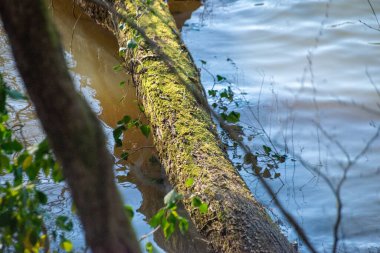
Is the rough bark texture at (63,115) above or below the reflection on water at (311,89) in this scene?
above

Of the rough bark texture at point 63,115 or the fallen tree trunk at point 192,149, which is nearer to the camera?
the rough bark texture at point 63,115

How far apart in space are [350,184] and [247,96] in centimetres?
139

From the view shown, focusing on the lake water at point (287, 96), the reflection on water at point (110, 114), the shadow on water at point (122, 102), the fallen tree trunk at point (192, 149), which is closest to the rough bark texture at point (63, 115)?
the fallen tree trunk at point (192, 149)

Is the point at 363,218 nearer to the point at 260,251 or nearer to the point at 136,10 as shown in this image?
the point at 260,251

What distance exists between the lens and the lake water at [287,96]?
420cm

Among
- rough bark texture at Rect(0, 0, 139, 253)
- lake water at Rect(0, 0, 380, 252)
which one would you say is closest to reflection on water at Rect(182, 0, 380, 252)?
lake water at Rect(0, 0, 380, 252)

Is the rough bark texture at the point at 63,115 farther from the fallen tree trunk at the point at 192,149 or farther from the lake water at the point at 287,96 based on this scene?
the lake water at the point at 287,96

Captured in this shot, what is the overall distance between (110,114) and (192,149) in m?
1.62

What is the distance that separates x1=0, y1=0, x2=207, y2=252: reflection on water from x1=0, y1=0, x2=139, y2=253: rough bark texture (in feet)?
6.71

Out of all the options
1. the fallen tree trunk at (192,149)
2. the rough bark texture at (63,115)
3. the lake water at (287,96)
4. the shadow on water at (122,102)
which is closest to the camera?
the rough bark texture at (63,115)

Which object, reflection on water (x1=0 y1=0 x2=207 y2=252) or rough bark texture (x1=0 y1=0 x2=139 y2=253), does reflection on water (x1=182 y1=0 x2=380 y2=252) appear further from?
rough bark texture (x1=0 y1=0 x2=139 y2=253)

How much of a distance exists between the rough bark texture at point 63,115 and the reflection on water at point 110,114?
2046mm

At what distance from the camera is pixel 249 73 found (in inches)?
237

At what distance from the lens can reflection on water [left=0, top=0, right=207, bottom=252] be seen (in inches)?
157
